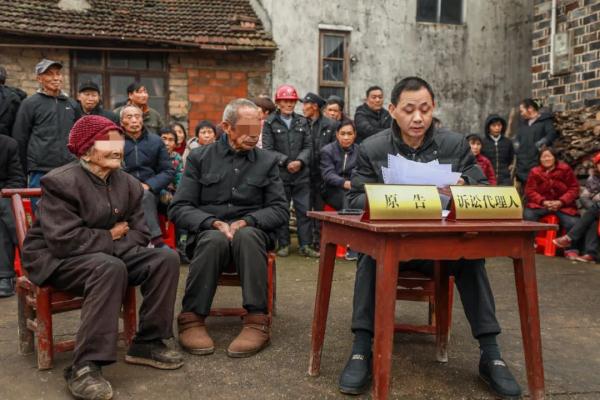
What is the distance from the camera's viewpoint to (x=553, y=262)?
24.0ft

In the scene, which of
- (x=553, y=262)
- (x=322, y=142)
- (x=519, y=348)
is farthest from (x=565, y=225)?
(x=519, y=348)

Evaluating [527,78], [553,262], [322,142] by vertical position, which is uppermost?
[527,78]

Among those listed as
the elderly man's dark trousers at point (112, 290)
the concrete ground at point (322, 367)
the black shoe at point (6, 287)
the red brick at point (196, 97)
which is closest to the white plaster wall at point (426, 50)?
the red brick at point (196, 97)

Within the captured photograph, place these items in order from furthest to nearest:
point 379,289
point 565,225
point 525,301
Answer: point 565,225, point 525,301, point 379,289

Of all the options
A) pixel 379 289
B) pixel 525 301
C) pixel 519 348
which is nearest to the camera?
pixel 379 289

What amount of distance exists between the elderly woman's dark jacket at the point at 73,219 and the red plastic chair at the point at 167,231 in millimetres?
3249

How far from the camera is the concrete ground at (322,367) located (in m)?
3.06

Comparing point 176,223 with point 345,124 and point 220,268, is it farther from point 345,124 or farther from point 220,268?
point 345,124

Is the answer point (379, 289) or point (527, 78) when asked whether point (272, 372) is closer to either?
point (379, 289)

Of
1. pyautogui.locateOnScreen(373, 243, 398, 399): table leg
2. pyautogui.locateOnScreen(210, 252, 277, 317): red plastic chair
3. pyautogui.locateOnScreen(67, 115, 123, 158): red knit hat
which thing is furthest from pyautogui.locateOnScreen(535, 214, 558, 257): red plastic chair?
pyautogui.locateOnScreen(67, 115, 123, 158): red knit hat

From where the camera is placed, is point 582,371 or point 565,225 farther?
point 565,225

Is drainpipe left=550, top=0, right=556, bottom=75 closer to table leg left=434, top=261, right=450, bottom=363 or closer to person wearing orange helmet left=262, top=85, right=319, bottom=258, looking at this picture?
person wearing orange helmet left=262, top=85, right=319, bottom=258

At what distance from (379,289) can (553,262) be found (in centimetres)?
533

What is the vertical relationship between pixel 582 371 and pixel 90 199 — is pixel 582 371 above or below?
below
